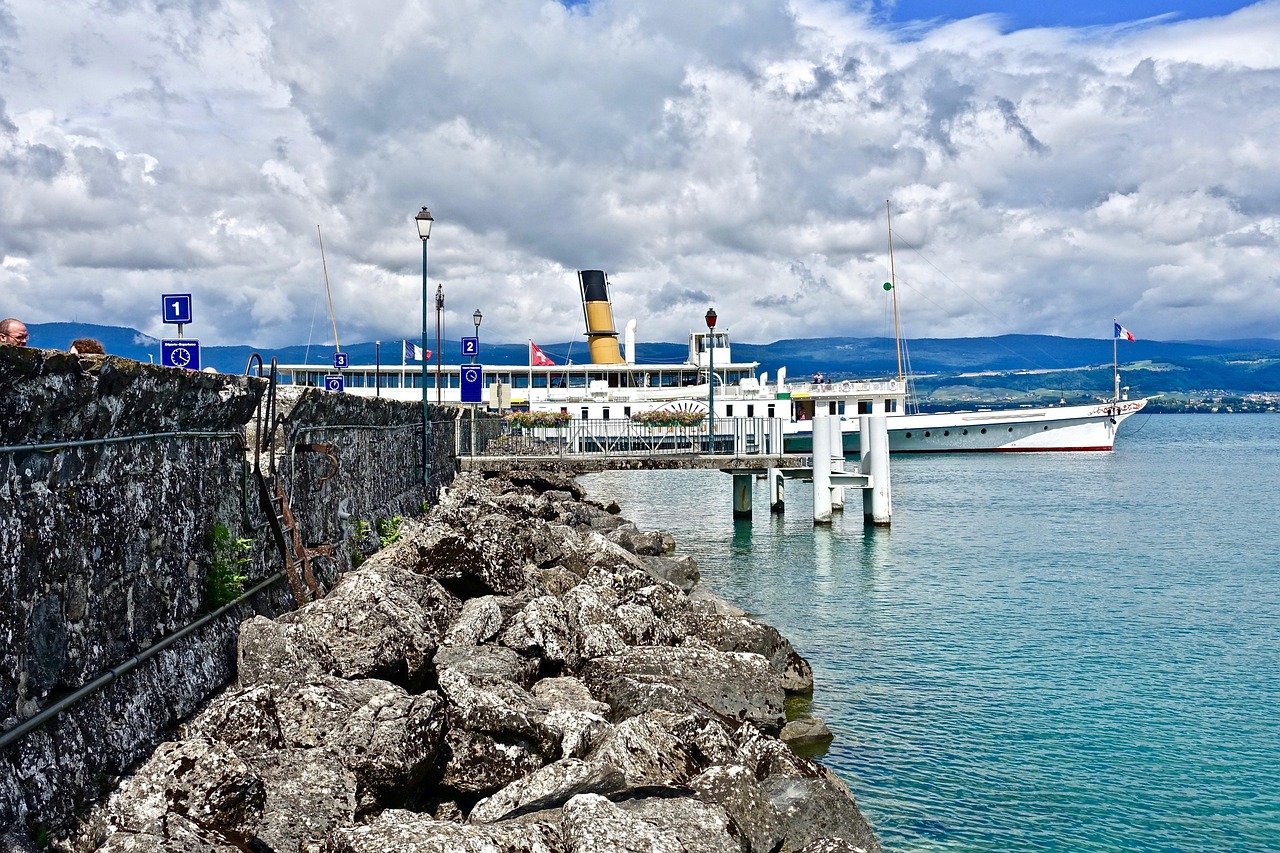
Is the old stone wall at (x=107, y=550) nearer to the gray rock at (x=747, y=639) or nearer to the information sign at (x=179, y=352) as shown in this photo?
the gray rock at (x=747, y=639)

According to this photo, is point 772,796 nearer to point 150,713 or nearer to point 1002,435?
point 150,713

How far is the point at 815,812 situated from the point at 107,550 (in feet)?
15.6

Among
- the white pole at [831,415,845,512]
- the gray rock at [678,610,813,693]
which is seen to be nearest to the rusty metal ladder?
the gray rock at [678,610,813,693]

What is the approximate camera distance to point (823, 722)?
11.5m

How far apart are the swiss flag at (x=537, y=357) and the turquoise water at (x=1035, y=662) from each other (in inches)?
973

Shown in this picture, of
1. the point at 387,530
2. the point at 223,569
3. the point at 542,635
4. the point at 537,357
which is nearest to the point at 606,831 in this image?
the point at 223,569

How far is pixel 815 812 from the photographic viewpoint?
7148 millimetres

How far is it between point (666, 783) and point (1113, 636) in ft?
41.3

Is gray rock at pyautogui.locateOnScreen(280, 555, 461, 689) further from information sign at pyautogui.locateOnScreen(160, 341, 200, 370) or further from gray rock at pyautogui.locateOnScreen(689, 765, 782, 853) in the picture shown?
information sign at pyautogui.locateOnScreen(160, 341, 200, 370)

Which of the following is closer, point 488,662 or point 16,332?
point 16,332

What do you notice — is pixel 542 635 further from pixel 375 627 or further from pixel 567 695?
pixel 375 627

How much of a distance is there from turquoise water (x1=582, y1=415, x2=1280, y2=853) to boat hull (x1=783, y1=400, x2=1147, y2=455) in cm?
3275

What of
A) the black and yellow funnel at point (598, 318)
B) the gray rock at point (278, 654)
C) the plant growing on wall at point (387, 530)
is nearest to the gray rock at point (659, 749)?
Answer: the gray rock at point (278, 654)

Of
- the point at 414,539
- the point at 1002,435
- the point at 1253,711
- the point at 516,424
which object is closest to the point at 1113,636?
the point at 1253,711
